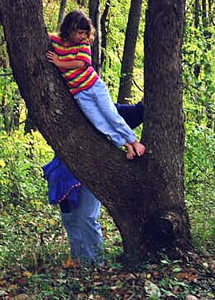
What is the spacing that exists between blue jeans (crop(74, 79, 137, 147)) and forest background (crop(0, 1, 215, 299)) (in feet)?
3.60

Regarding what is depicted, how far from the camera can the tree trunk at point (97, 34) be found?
9875mm

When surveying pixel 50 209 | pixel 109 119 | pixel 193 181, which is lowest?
pixel 50 209

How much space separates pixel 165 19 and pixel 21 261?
2552 millimetres

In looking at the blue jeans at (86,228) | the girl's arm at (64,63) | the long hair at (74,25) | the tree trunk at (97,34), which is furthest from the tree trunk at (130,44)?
the girl's arm at (64,63)

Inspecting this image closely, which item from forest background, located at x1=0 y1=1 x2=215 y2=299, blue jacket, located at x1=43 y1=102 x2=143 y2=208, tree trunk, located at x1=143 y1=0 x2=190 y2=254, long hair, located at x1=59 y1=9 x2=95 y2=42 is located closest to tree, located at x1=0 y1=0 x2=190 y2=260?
tree trunk, located at x1=143 y1=0 x2=190 y2=254

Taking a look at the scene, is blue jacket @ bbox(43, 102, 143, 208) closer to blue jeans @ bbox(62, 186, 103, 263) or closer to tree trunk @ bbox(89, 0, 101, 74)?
blue jeans @ bbox(62, 186, 103, 263)

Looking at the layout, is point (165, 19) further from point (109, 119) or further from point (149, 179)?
point (149, 179)

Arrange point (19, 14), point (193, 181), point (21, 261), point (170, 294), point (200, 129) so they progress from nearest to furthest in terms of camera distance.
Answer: point (170, 294)
point (19, 14)
point (21, 261)
point (193, 181)
point (200, 129)

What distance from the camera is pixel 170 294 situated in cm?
423

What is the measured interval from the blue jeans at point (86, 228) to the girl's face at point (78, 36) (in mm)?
1291

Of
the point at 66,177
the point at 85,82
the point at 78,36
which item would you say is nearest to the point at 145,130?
the point at 85,82

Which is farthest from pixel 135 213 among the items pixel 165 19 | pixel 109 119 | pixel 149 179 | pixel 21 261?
pixel 165 19

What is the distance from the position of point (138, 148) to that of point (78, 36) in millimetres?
1044

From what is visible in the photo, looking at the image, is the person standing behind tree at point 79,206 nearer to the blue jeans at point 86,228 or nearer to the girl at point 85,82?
the blue jeans at point 86,228
